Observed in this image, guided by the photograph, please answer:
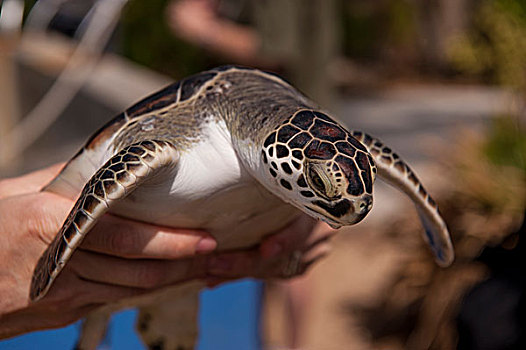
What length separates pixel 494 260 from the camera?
179 cm

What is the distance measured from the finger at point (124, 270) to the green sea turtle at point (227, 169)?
0.22 feet

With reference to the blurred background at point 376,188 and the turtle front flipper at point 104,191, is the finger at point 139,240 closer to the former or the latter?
the turtle front flipper at point 104,191

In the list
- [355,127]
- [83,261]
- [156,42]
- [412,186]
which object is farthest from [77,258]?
[156,42]

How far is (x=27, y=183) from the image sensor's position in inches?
38.6

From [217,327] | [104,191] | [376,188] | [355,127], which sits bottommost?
[355,127]

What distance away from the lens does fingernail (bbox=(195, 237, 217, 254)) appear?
850 mm

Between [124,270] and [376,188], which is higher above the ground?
[124,270]

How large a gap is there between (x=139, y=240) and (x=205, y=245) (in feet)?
0.31

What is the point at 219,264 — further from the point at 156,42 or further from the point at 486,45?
the point at 486,45

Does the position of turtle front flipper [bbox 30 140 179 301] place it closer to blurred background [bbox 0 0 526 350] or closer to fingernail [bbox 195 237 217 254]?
fingernail [bbox 195 237 217 254]

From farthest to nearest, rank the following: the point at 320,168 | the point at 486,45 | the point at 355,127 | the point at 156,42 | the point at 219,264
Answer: the point at 486,45
the point at 156,42
the point at 355,127
the point at 219,264
the point at 320,168

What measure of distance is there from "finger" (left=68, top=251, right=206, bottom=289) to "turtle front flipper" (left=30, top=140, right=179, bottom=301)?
113 mm

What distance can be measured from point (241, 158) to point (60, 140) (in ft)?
12.8

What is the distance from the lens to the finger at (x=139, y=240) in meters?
0.81
